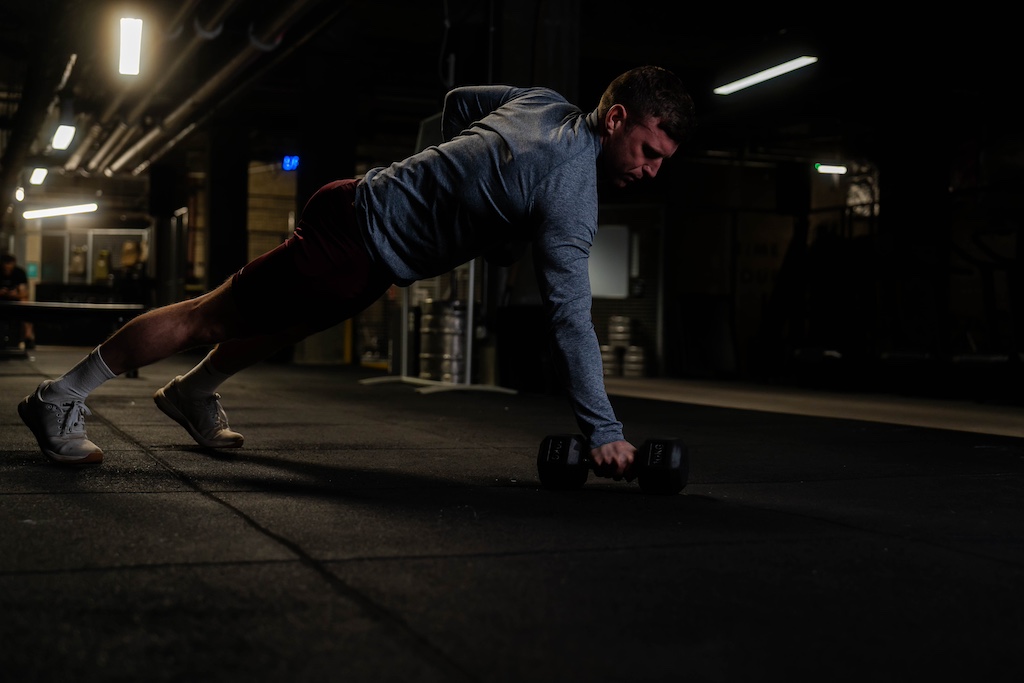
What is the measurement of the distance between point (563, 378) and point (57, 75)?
38.0 ft

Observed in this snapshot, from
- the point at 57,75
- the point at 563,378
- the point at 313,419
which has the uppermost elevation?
the point at 57,75

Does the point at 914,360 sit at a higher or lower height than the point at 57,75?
lower

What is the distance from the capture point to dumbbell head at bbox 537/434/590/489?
3.10 metres

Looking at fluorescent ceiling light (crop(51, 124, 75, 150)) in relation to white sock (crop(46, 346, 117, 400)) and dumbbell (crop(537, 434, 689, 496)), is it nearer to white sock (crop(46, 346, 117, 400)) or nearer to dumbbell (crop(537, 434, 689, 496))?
white sock (crop(46, 346, 117, 400))

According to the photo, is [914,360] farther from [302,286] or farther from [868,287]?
[302,286]

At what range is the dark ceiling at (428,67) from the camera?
10211 millimetres

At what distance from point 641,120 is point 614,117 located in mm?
77

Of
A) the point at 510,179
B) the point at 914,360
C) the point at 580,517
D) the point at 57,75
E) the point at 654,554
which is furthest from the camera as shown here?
the point at 57,75

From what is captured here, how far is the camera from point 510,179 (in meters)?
2.94

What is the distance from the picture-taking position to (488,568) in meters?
2.04

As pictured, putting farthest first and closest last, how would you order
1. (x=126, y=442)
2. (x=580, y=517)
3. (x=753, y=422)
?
(x=753, y=422) → (x=126, y=442) → (x=580, y=517)

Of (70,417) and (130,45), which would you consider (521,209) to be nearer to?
(70,417)

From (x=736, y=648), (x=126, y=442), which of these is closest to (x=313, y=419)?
(x=126, y=442)

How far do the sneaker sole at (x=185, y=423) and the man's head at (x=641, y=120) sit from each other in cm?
175
